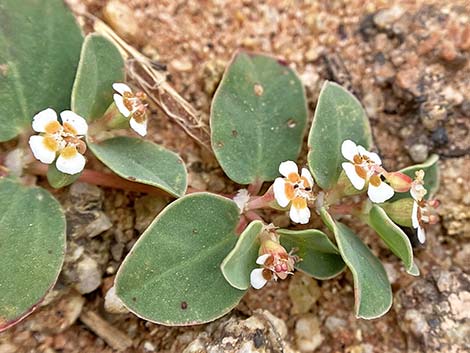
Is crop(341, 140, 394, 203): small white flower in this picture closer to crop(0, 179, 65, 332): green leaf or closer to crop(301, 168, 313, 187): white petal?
crop(301, 168, 313, 187): white petal

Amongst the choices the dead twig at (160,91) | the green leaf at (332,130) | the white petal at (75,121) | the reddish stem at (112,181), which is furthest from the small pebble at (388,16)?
the white petal at (75,121)

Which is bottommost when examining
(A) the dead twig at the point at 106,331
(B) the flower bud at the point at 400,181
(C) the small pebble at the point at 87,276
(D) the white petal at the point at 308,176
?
(A) the dead twig at the point at 106,331

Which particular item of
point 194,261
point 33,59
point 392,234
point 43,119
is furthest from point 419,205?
point 33,59

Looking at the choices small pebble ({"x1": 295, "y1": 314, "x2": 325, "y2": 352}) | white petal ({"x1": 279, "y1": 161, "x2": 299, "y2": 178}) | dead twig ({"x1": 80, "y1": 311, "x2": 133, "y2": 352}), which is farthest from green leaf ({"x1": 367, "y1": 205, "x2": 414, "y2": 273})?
dead twig ({"x1": 80, "y1": 311, "x2": 133, "y2": 352})

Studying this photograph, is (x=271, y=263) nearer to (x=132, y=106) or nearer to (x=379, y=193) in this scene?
(x=379, y=193)

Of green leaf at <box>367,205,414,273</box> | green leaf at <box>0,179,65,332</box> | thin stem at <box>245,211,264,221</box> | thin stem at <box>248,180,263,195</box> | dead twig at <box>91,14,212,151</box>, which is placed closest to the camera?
green leaf at <box>0,179,65,332</box>

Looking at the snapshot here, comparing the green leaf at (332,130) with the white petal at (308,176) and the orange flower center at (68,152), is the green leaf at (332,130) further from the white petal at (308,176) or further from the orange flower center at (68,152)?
the orange flower center at (68,152)
